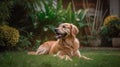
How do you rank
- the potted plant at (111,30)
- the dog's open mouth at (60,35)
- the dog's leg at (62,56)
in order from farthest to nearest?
1. the potted plant at (111,30)
2. the dog's open mouth at (60,35)
3. the dog's leg at (62,56)

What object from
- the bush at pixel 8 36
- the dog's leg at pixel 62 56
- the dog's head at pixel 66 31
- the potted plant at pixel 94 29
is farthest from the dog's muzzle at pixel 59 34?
the potted plant at pixel 94 29

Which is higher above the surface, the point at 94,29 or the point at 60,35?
the point at 60,35

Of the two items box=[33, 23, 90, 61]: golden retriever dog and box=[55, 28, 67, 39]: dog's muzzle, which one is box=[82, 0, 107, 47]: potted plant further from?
box=[55, 28, 67, 39]: dog's muzzle

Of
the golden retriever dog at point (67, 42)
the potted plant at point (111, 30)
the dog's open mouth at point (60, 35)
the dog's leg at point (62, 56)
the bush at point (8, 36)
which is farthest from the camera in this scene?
the potted plant at point (111, 30)

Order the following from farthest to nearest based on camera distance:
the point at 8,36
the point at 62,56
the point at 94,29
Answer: the point at 94,29 < the point at 8,36 < the point at 62,56

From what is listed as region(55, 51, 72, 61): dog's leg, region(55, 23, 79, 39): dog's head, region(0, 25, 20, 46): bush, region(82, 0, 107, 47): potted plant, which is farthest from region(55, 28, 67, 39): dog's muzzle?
region(82, 0, 107, 47): potted plant

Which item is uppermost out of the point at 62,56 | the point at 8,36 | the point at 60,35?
the point at 60,35

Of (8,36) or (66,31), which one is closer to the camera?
(66,31)

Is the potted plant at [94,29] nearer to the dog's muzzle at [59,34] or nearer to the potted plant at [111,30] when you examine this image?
the potted plant at [111,30]

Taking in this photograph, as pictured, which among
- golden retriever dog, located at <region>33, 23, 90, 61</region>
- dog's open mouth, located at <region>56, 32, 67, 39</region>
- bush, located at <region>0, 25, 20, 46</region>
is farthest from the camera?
bush, located at <region>0, 25, 20, 46</region>

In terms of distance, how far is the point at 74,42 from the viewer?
7.93 m

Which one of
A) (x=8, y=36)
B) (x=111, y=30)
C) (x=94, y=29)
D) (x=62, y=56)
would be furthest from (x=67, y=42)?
(x=94, y=29)

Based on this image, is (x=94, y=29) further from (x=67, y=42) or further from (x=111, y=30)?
(x=67, y=42)

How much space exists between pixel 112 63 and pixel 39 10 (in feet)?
16.4
